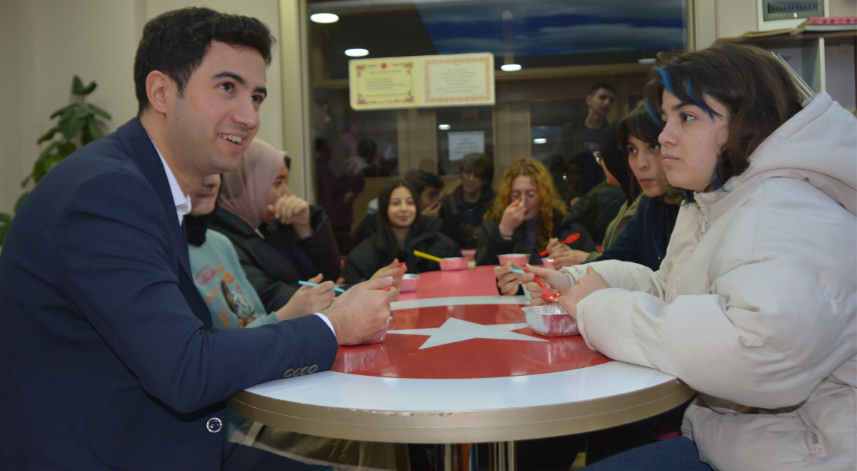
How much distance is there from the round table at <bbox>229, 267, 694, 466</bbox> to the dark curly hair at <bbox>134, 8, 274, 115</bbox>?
2.13 ft

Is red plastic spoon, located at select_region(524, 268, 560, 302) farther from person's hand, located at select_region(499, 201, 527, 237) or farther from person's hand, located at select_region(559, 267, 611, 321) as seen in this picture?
person's hand, located at select_region(499, 201, 527, 237)

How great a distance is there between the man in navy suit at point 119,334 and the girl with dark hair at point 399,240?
2.19 metres

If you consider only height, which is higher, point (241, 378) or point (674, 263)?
point (674, 263)

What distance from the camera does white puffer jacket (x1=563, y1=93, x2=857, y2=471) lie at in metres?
0.82

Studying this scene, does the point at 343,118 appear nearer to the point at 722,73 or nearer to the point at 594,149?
the point at 594,149

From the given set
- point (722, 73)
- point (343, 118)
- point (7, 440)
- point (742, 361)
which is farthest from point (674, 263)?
point (343, 118)

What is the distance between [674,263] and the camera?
133cm

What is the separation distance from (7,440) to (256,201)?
1928 mm

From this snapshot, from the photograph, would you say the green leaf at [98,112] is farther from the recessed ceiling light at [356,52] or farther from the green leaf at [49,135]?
the recessed ceiling light at [356,52]

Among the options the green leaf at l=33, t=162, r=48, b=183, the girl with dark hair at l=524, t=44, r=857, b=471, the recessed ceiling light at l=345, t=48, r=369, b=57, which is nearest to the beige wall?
the green leaf at l=33, t=162, r=48, b=183

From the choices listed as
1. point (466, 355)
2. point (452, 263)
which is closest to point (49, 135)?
point (452, 263)

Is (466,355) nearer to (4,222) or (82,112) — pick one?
(82,112)

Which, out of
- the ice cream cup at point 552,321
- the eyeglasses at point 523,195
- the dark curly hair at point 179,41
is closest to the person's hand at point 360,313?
the ice cream cup at point 552,321

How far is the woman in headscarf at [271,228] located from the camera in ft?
8.73
